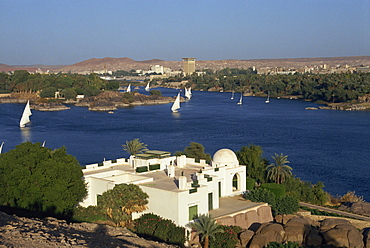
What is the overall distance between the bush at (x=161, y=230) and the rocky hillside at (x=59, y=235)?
3.57 feet

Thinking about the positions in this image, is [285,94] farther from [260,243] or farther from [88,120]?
[260,243]

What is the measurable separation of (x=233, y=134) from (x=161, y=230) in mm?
29130

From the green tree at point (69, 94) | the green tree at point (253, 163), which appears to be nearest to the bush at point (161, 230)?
the green tree at point (253, 163)

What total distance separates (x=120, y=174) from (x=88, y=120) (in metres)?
39.1

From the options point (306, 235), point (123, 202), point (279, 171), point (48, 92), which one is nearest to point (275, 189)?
point (279, 171)

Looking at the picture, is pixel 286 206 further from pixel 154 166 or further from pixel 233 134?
pixel 233 134

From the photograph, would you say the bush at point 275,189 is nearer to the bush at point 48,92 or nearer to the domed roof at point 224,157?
the domed roof at point 224,157

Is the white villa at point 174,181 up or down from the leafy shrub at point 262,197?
up

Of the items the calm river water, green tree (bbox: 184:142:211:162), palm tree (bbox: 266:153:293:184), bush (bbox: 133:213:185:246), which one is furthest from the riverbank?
bush (bbox: 133:213:185:246)

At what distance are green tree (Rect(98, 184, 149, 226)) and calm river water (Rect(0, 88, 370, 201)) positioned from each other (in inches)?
480

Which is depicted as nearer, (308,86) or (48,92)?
(48,92)

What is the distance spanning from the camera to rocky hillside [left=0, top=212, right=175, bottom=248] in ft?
30.2

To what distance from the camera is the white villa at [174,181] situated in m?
13.9

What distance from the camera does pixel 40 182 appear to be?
14.2m
